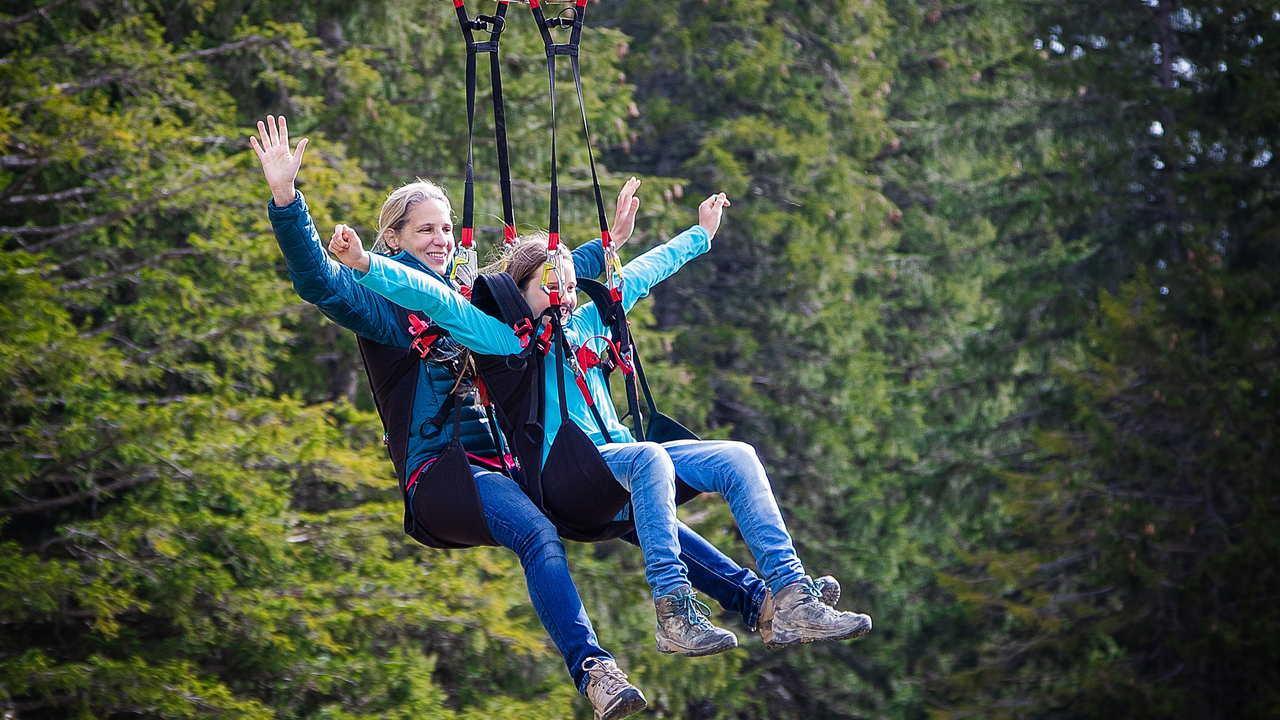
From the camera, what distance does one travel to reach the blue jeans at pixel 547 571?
3846mm

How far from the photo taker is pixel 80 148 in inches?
314

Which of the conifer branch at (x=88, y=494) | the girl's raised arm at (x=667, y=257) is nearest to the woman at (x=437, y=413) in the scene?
the girl's raised arm at (x=667, y=257)

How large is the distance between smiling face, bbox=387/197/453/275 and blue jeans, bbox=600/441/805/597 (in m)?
0.80

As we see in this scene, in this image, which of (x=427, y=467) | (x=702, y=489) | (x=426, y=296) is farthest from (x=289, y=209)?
(x=702, y=489)

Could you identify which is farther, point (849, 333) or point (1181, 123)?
point (849, 333)

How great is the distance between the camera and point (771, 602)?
4.08 m

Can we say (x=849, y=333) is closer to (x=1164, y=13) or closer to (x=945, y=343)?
(x=945, y=343)

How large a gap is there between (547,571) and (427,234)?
1107 mm

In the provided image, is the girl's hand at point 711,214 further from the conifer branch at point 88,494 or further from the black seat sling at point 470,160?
the conifer branch at point 88,494

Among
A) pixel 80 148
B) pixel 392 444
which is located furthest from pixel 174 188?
pixel 392 444

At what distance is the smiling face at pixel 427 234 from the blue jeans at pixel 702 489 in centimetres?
80

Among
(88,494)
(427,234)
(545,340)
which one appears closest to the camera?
(545,340)

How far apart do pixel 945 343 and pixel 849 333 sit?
6.83ft

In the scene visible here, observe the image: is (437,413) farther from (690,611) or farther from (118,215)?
(118,215)
